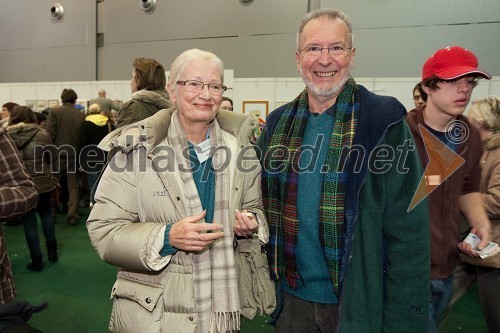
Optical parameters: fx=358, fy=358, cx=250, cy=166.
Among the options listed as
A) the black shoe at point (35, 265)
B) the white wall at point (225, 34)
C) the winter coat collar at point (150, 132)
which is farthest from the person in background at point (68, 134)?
the winter coat collar at point (150, 132)

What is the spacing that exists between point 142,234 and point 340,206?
32.9 inches

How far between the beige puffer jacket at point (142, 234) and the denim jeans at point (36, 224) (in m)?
3.28

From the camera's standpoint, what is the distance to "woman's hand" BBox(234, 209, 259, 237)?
5.25ft

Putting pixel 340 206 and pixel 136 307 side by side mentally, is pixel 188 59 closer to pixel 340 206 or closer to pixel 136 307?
pixel 340 206

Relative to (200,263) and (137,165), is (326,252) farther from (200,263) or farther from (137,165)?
(137,165)

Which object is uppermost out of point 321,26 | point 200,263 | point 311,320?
point 321,26

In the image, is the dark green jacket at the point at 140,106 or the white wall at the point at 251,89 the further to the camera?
the white wall at the point at 251,89

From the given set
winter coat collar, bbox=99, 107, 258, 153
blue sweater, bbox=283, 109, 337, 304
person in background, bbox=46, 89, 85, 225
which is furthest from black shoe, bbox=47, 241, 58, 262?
blue sweater, bbox=283, 109, 337, 304

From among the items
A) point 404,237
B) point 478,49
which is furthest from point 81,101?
point 404,237

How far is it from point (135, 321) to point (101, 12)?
458 inches

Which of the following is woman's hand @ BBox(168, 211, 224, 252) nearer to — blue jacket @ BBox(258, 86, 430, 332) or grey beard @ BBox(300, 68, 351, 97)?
blue jacket @ BBox(258, 86, 430, 332)

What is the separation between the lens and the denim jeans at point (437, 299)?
187 centimetres

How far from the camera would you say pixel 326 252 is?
1521 millimetres

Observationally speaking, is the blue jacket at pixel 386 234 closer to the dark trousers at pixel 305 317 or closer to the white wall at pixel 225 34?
the dark trousers at pixel 305 317
